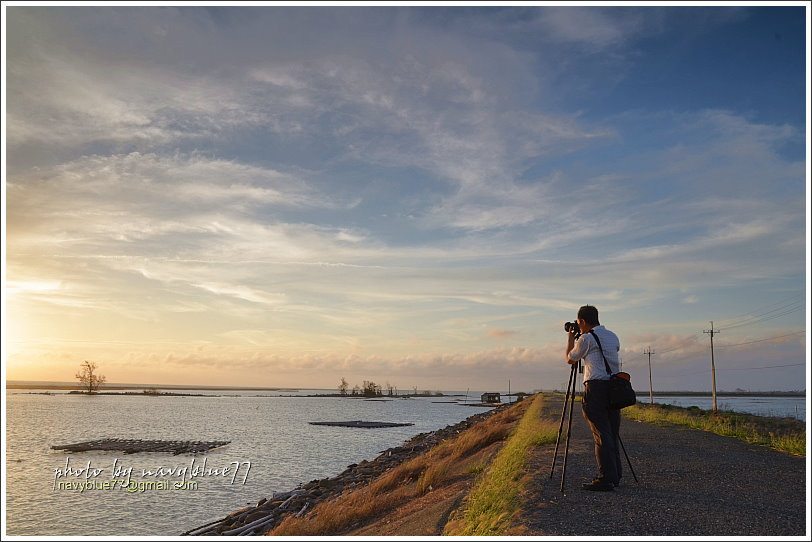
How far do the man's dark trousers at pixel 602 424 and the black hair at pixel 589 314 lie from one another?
0.78 meters

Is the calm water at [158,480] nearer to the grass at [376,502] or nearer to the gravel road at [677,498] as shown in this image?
the grass at [376,502]

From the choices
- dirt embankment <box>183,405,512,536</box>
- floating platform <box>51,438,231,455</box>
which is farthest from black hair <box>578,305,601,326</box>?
floating platform <box>51,438,231,455</box>

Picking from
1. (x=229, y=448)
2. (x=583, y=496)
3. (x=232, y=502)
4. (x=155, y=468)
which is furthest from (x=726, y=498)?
(x=229, y=448)

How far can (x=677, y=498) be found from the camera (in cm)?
681

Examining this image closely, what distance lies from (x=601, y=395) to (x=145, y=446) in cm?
3788

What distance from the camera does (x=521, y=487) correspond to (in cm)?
740

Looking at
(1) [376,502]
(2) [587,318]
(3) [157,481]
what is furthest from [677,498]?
(3) [157,481]

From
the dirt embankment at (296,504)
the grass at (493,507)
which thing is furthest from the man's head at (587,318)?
the dirt embankment at (296,504)

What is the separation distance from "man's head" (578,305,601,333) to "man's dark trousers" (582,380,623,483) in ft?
2.33

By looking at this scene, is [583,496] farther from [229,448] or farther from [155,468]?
[229,448]

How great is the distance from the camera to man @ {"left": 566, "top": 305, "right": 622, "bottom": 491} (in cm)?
683

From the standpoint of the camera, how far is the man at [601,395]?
6.83 m

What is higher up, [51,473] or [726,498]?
[726,498]

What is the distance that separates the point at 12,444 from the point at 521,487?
4749 cm
